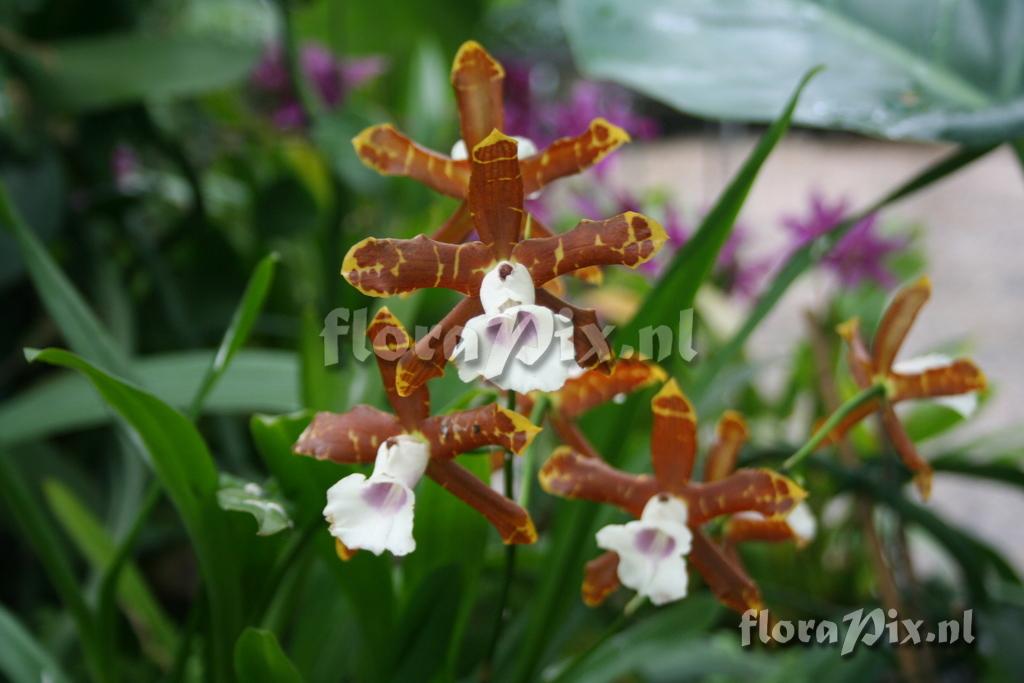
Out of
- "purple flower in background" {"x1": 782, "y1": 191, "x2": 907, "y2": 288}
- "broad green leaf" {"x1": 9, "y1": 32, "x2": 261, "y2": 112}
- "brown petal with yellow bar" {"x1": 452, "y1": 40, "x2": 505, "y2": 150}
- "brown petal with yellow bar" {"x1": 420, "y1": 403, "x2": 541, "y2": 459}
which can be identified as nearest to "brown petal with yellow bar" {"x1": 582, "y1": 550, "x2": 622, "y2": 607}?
"brown petal with yellow bar" {"x1": 420, "y1": 403, "x2": 541, "y2": 459}

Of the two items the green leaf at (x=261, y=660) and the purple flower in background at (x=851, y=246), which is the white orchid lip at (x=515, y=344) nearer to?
the green leaf at (x=261, y=660)

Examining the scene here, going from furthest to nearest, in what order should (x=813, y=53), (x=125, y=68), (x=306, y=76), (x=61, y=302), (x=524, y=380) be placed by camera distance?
(x=306, y=76), (x=125, y=68), (x=813, y=53), (x=61, y=302), (x=524, y=380)

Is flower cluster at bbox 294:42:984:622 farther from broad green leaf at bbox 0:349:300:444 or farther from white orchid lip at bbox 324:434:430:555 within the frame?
broad green leaf at bbox 0:349:300:444

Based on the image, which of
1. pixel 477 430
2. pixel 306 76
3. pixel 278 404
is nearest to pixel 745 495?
pixel 477 430

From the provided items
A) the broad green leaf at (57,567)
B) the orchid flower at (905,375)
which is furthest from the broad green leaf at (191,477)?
the orchid flower at (905,375)

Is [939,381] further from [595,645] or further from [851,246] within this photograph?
[851,246]

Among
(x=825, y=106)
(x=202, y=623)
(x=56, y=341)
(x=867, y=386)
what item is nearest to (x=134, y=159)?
(x=56, y=341)
